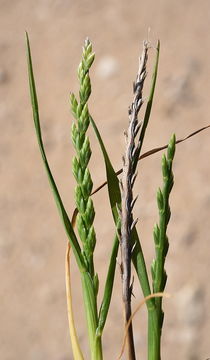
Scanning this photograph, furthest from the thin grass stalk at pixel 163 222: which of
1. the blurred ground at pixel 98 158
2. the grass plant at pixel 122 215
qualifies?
the blurred ground at pixel 98 158

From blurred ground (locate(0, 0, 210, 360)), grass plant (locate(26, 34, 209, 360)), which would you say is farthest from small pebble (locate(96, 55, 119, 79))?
grass plant (locate(26, 34, 209, 360))

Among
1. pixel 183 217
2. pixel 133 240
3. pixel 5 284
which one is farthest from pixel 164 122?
pixel 133 240

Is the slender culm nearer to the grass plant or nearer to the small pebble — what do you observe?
the grass plant

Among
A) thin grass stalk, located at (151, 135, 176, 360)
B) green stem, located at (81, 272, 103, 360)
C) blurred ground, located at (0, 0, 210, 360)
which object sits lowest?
green stem, located at (81, 272, 103, 360)

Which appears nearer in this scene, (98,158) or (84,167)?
(84,167)

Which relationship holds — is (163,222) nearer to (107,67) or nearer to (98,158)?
(98,158)

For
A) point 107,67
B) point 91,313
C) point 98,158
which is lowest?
point 91,313

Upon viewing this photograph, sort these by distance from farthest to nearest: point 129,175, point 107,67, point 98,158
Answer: point 107,67 < point 98,158 < point 129,175

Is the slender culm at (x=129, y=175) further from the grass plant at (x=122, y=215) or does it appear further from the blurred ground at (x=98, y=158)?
the blurred ground at (x=98, y=158)

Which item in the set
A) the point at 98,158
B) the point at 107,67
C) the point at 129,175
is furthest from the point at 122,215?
the point at 107,67

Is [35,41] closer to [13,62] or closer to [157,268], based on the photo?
[13,62]
